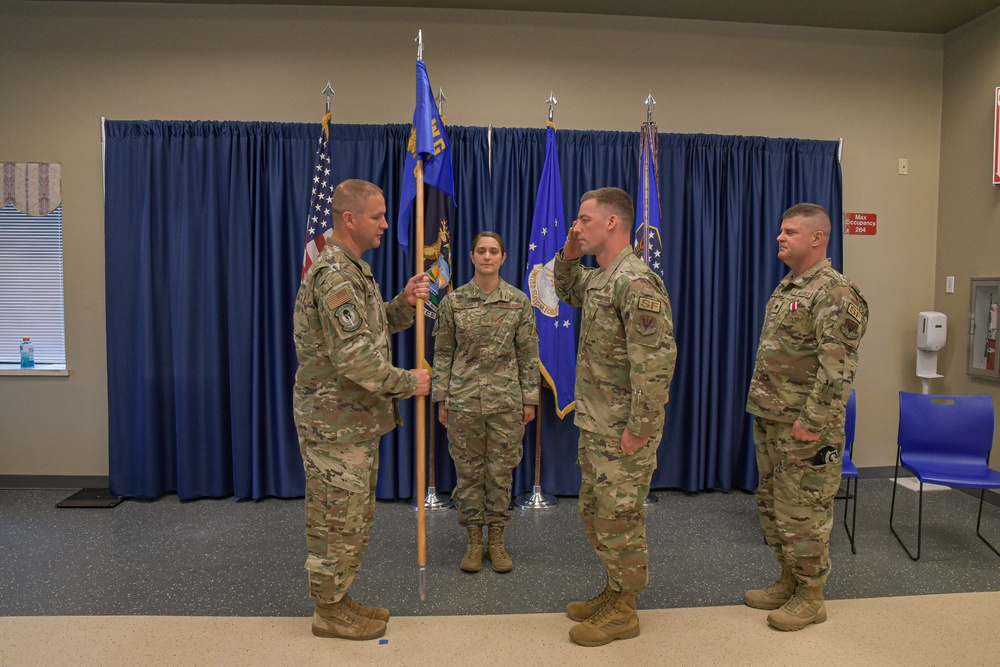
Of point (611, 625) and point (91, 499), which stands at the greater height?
point (611, 625)

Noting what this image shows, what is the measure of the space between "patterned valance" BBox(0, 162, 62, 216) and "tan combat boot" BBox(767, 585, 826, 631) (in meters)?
5.05

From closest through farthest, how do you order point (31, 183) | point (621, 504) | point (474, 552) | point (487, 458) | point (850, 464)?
1. point (621, 504)
2. point (474, 552)
3. point (487, 458)
4. point (850, 464)
5. point (31, 183)

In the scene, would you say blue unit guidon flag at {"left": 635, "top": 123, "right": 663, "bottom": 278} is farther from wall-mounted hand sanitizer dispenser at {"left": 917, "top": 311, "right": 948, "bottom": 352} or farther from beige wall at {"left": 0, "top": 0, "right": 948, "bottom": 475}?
wall-mounted hand sanitizer dispenser at {"left": 917, "top": 311, "right": 948, "bottom": 352}

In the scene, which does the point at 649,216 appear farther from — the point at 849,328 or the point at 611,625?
the point at 611,625

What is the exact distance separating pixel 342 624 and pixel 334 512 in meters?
0.48

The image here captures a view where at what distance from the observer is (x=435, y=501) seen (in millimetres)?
3920

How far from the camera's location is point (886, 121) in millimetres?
4516

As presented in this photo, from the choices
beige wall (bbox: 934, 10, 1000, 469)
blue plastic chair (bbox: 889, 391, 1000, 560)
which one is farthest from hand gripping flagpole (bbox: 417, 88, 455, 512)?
beige wall (bbox: 934, 10, 1000, 469)

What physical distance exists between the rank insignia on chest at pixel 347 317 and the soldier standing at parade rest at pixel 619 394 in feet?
2.97

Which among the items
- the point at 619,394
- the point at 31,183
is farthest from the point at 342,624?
the point at 31,183

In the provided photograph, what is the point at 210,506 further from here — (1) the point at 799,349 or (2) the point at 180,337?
(1) the point at 799,349

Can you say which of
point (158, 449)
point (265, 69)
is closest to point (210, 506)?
point (158, 449)

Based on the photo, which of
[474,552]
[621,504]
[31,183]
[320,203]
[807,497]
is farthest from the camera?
[31,183]

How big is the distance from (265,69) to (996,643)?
5087mm
